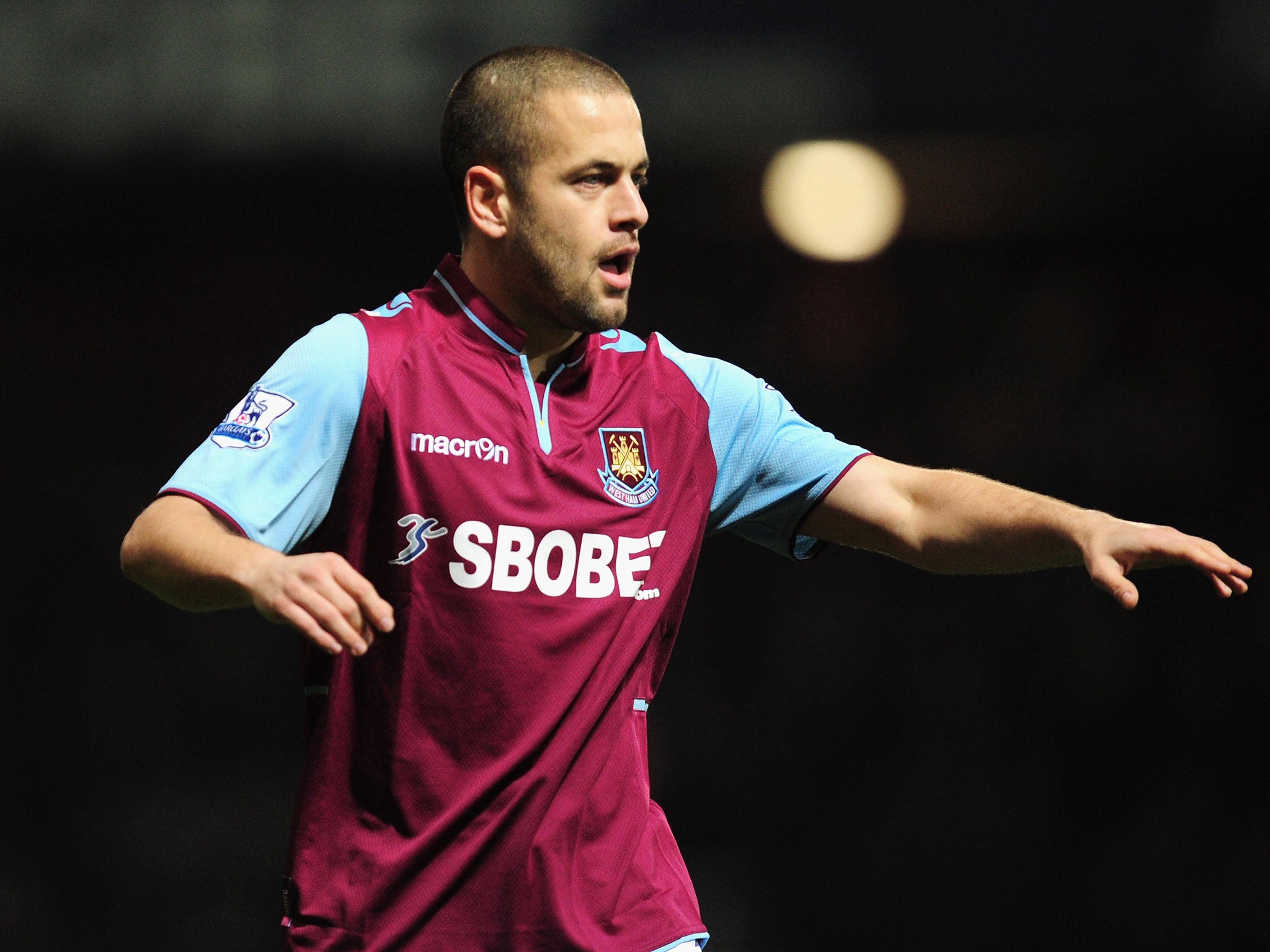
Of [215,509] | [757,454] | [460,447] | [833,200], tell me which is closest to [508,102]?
[460,447]

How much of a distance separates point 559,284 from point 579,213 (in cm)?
11

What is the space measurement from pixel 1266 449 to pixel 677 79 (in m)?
2.28

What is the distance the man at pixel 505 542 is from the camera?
6.48 ft

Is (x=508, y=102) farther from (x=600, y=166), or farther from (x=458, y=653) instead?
(x=458, y=653)

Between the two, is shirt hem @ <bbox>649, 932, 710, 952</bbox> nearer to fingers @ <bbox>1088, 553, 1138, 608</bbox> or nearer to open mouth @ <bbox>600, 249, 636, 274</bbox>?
fingers @ <bbox>1088, 553, 1138, 608</bbox>

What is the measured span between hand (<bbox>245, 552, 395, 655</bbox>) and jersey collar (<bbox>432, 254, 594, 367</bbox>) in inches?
26.0

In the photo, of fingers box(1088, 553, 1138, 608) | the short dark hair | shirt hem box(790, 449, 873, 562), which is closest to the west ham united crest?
shirt hem box(790, 449, 873, 562)

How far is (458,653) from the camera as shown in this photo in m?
2.02

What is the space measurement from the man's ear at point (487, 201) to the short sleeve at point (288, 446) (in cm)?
31

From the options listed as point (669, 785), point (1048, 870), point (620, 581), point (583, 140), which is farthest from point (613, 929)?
point (1048, 870)

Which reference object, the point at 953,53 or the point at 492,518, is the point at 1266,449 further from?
the point at 492,518

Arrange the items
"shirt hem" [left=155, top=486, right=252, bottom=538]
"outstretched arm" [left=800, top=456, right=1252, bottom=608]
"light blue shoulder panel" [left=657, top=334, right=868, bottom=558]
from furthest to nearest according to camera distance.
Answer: "light blue shoulder panel" [left=657, top=334, right=868, bottom=558] < "outstretched arm" [left=800, top=456, right=1252, bottom=608] < "shirt hem" [left=155, top=486, right=252, bottom=538]

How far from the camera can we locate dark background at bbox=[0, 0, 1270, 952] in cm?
471

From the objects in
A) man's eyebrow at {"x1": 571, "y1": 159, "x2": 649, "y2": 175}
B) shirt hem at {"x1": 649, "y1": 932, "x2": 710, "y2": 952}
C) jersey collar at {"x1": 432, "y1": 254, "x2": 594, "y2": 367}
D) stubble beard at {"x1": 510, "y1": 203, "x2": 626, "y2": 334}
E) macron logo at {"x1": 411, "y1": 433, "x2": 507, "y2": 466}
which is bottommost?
shirt hem at {"x1": 649, "y1": 932, "x2": 710, "y2": 952}
